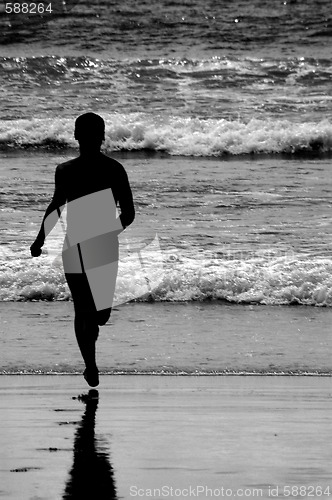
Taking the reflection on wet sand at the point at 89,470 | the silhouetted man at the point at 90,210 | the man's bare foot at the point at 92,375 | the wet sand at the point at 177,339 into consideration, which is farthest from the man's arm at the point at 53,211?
the wet sand at the point at 177,339

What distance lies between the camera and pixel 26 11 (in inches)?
1051

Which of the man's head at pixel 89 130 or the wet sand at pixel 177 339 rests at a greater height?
the man's head at pixel 89 130

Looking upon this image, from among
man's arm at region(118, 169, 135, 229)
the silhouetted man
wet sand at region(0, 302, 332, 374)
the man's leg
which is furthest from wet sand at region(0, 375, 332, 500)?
man's arm at region(118, 169, 135, 229)

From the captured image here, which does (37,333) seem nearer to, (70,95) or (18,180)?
(18,180)

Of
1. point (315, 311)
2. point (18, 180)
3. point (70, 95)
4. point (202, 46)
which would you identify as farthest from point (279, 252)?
point (202, 46)

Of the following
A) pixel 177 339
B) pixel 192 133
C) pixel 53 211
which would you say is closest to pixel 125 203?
pixel 53 211

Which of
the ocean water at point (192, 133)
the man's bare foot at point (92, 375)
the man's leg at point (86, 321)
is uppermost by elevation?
the man's leg at point (86, 321)

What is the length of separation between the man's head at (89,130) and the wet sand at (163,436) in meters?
1.23

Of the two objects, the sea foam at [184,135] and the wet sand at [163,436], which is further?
the sea foam at [184,135]

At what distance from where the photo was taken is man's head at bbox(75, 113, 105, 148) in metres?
5.62

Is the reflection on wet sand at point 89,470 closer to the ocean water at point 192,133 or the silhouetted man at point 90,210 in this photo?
the silhouetted man at point 90,210

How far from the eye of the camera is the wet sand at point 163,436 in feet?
12.7

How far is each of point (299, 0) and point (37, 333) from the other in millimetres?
19991

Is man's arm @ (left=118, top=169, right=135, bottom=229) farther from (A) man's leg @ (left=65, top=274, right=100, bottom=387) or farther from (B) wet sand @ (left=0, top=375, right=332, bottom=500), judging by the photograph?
(B) wet sand @ (left=0, top=375, right=332, bottom=500)
